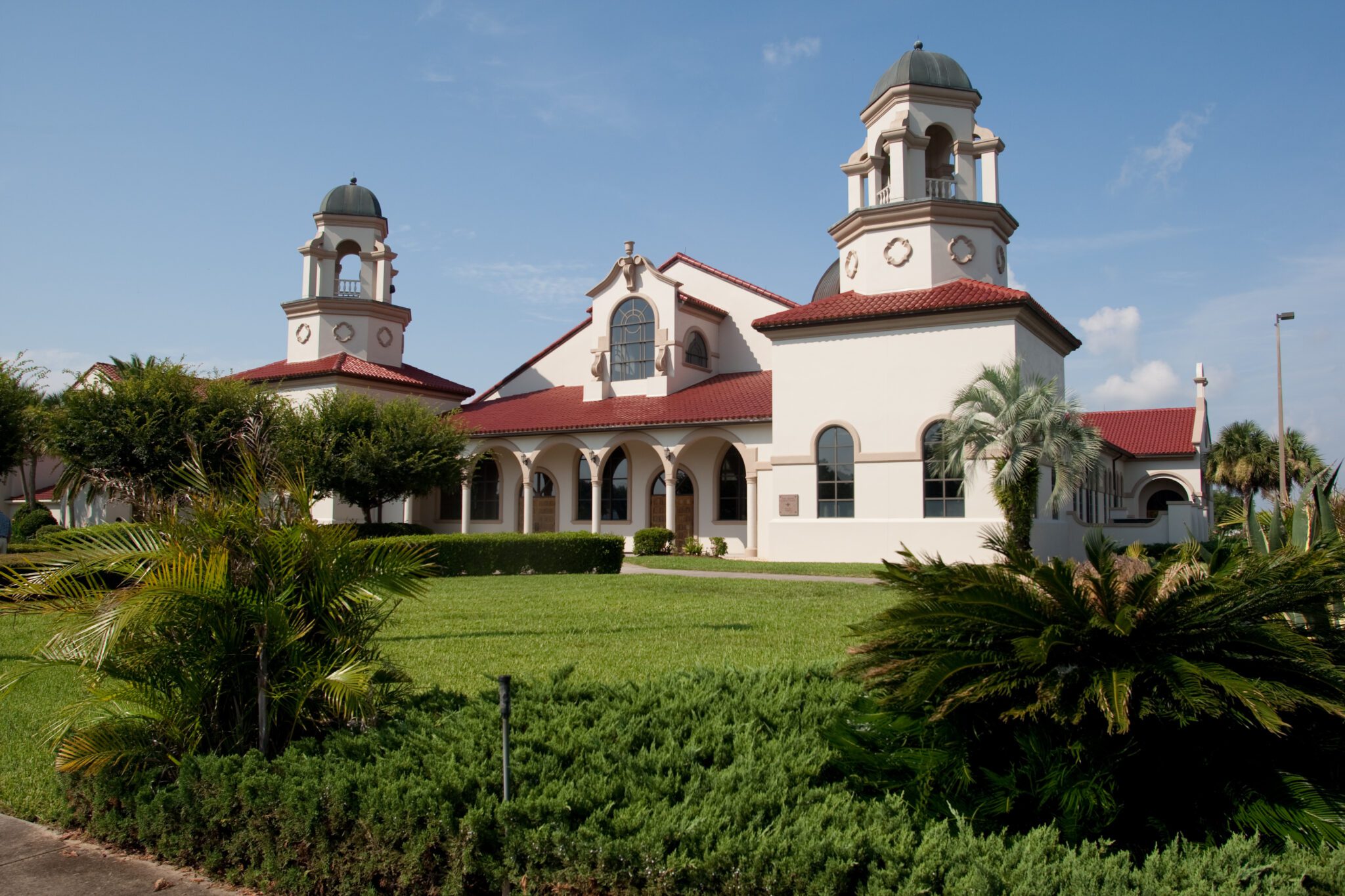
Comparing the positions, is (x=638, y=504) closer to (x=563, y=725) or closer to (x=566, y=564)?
(x=566, y=564)

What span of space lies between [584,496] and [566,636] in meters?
25.6

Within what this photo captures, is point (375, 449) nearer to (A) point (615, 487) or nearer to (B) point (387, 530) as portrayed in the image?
(B) point (387, 530)

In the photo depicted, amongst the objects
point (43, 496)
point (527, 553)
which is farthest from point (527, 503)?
point (43, 496)

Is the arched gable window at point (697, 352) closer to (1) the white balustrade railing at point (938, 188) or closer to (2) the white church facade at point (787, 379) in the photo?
(2) the white church facade at point (787, 379)

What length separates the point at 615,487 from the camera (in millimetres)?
37156

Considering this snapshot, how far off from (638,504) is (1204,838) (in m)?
32.0

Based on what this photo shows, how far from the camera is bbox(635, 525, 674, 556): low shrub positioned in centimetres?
3222

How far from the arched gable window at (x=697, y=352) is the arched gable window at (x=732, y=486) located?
154 inches

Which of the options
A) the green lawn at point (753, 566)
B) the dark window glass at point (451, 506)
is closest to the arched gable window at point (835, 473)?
the green lawn at point (753, 566)

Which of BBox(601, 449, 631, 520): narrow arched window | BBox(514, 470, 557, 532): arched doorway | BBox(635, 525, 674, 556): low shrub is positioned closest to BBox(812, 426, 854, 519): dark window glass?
BBox(635, 525, 674, 556): low shrub

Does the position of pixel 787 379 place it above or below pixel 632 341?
below

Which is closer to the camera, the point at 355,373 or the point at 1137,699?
the point at 1137,699

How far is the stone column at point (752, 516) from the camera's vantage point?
31641 mm

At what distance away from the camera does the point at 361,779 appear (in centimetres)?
508
